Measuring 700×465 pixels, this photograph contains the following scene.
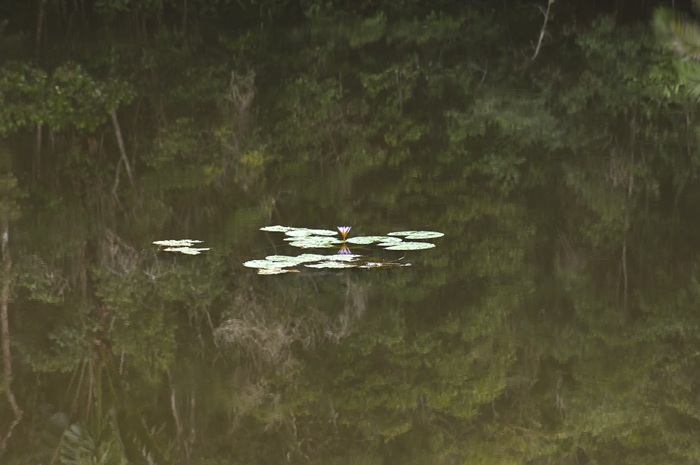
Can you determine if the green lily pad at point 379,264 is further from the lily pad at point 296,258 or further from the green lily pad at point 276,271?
the green lily pad at point 276,271

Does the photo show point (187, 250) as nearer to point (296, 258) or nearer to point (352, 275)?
point (296, 258)

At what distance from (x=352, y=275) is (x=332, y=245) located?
779 mm

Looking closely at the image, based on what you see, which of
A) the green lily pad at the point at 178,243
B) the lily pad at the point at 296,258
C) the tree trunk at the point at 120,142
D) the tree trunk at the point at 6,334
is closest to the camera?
the tree trunk at the point at 6,334

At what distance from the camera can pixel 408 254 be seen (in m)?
7.96

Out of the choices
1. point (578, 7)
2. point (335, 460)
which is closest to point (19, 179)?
point (335, 460)

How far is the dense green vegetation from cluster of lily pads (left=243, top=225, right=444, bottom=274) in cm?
15

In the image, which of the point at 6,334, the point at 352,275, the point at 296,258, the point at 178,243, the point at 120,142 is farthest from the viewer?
the point at 120,142

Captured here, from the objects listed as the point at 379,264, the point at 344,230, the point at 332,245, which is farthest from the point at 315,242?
the point at 379,264

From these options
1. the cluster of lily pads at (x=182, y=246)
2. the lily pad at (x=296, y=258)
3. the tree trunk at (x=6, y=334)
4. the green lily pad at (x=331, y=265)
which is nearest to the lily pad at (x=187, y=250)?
the cluster of lily pads at (x=182, y=246)

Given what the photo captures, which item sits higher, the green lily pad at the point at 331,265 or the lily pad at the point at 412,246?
the green lily pad at the point at 331,265

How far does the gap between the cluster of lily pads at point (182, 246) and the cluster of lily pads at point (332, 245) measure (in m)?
0.53

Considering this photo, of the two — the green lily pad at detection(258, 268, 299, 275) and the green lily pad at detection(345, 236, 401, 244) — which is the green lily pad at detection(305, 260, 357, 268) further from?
the green lily pad at detection(345, 236, 401, 244)

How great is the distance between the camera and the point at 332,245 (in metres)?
8.17

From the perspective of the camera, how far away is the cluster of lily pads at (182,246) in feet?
26.3
